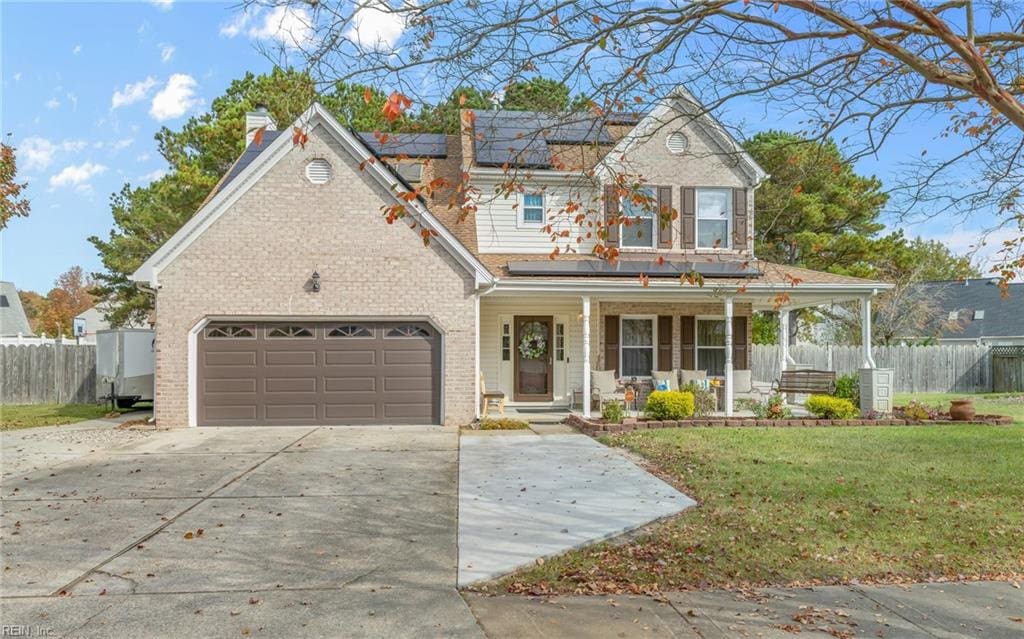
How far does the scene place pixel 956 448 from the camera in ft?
36.3

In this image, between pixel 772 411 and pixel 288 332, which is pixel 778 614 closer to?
pixel 772 411

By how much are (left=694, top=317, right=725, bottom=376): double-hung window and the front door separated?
12.9 feet

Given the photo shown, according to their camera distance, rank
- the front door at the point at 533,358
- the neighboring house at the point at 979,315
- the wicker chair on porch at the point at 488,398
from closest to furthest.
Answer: the wicker chair on porch at the point at 488,398 → the front door at the point at 533,358 → the neighboring house at the point at 979,315

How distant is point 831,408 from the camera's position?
47.0 feet

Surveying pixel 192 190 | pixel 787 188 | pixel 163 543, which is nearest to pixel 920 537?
pixel 787 188

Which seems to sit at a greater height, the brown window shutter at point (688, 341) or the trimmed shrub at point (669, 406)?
the brown window shutter at point (688, 341)

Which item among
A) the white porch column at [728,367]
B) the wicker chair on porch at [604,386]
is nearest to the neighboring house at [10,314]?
the wicker chair on porch at [604,386]

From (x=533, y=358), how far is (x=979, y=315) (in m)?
33.8

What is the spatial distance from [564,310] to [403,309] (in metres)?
5.01

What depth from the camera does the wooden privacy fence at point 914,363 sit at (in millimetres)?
25688

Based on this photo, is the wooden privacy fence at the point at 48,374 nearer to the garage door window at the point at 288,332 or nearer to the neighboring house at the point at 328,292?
the neighboring house at the point at 328,292

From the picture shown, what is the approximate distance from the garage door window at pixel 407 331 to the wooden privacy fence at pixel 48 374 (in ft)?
41.4

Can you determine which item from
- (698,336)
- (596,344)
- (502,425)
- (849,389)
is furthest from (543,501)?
A: (698,336)

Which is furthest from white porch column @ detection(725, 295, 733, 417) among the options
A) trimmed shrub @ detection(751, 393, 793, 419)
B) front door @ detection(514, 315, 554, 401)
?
front door @ detection(514, 315, 554, 401)
